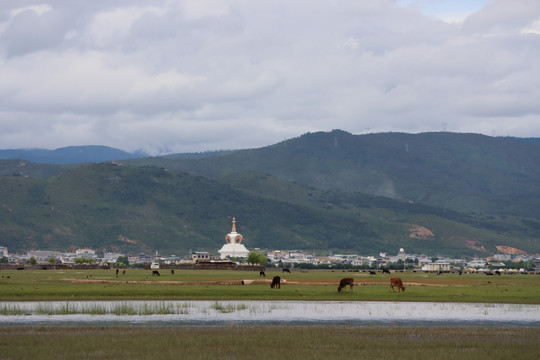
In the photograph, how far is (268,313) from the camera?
193 ft

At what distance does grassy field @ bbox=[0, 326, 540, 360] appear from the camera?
40344 mm

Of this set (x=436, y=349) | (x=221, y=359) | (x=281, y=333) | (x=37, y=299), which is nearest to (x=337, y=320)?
(x=281, y=333)

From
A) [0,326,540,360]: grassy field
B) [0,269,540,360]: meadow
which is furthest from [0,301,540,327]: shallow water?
[0,326,540,360]: grassy field

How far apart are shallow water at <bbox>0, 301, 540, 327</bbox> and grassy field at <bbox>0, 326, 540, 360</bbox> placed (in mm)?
3941

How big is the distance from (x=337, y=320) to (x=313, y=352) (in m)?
13.6

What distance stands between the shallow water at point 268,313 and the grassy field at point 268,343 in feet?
12.9

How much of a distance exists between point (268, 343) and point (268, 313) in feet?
50.2

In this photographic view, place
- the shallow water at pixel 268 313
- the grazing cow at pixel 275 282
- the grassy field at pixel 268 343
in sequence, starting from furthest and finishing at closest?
1. the grazing cow at pixel 275 282
2. the shallow water at pixel 268 313
3. the grassy field at pixel 268 343

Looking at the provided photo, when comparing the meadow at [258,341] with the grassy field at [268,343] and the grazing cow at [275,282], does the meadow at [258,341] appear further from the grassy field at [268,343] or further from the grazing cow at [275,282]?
the grazing cow at [275,282]

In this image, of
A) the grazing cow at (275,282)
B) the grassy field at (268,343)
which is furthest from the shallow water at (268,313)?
the grazing cow at (275,282)

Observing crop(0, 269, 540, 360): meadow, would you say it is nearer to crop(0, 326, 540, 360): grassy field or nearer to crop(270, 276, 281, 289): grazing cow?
crop(0, 326, 540, 360): grassy field

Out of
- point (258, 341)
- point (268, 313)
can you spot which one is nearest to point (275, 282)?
point (268, 313)

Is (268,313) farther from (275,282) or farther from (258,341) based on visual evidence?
(275,282)

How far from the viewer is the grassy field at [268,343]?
40344 millimetres
